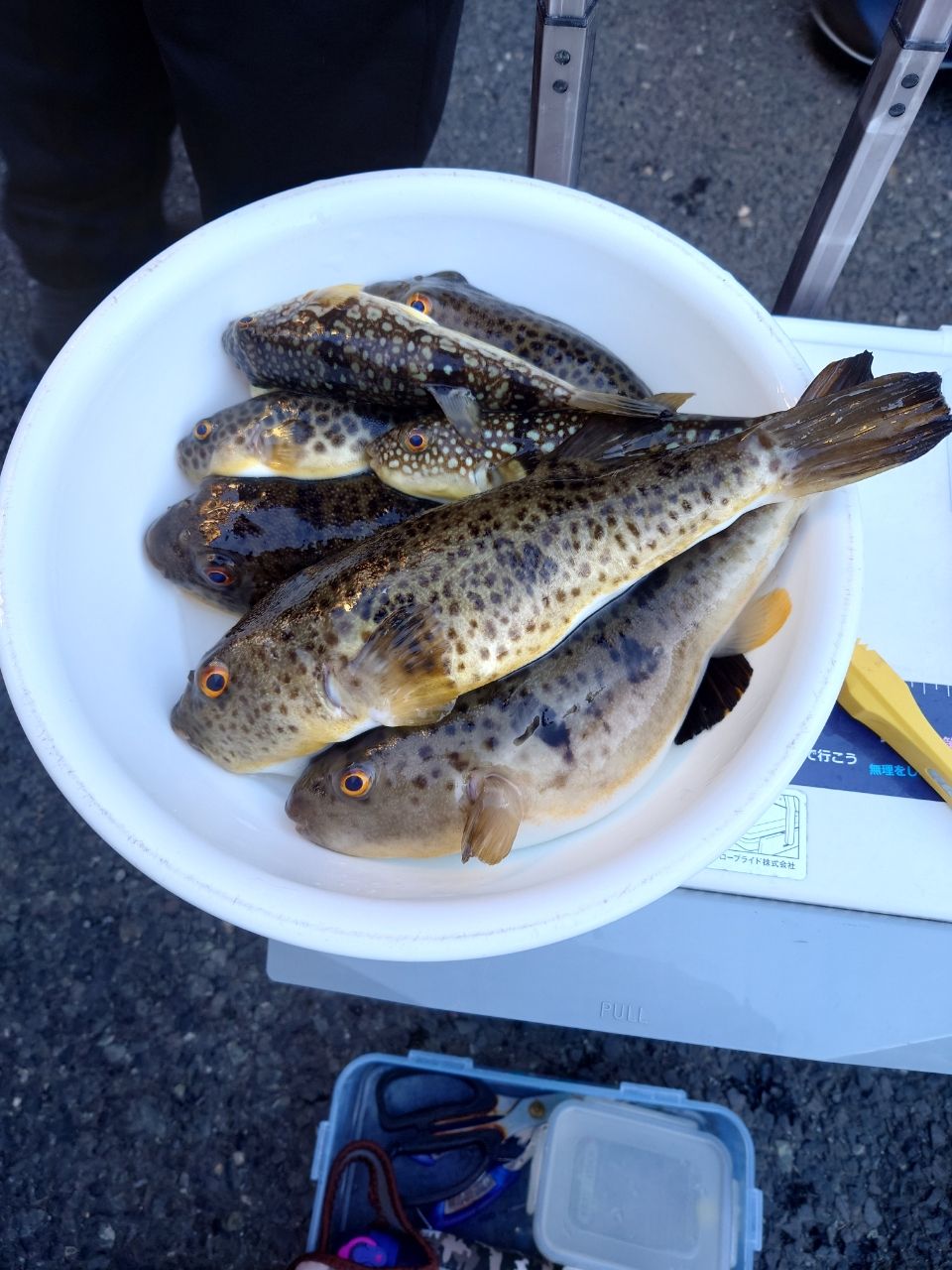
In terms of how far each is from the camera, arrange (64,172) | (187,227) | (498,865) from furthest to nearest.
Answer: (187,227) → (64,172) → (498,865)

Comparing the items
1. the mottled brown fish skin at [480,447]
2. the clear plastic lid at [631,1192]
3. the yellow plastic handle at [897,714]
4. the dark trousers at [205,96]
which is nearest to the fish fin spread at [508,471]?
the mottled brown fish skin at [480,447]

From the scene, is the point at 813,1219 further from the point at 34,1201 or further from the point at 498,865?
the point at 34,1201

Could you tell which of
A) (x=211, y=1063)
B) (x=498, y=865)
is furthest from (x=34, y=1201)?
(x=498, y=865)

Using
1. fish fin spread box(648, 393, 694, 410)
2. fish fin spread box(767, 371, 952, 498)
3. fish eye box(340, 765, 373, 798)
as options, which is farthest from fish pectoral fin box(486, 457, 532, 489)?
fish eye box(340, 765, 373, 798)

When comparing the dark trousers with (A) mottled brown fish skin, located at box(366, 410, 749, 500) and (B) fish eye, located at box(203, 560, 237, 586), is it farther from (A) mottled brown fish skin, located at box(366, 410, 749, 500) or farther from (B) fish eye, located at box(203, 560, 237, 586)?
(B) fish eye, located at box(203, 560, 237, 586)

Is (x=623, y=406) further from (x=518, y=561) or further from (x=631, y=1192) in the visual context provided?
(x=631, y=1192)

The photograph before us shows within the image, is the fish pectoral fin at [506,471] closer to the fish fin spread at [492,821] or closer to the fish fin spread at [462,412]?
the fish fin spread at [462,412]
